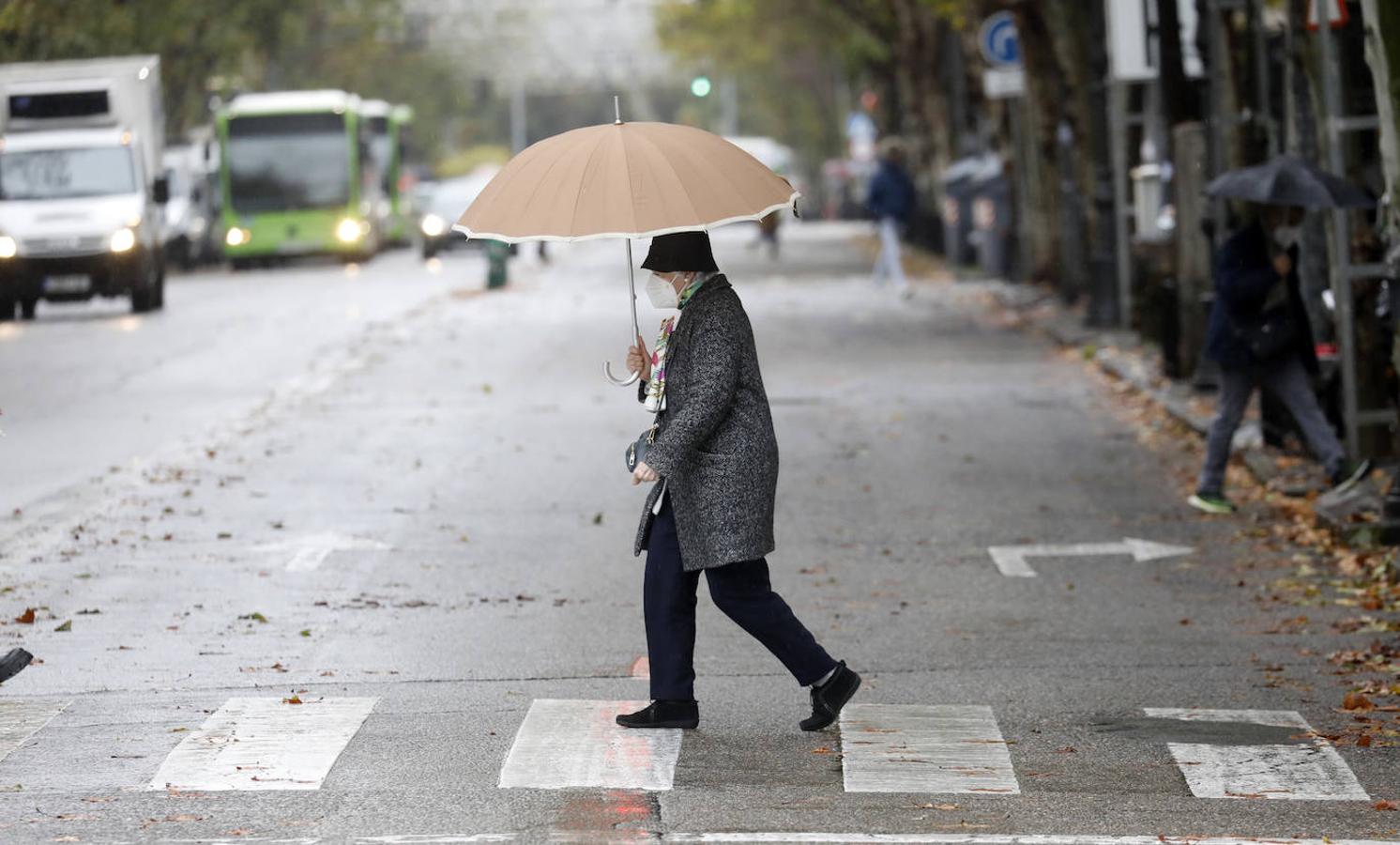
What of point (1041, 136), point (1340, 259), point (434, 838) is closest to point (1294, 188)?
point (1340, 259)

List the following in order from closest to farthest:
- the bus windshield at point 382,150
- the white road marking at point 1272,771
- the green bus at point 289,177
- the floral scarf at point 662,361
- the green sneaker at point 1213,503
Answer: the white road marking at point 1272,771
the floral scarf at point 662,361
the green sneaker at point 1213,503
the green bus at point 289,177
the bus windshield at point 382,150

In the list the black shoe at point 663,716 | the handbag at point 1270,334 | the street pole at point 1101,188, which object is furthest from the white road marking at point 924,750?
the street pole at point 1101,188

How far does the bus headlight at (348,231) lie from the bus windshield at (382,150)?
10.1 feet

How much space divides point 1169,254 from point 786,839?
654 inches

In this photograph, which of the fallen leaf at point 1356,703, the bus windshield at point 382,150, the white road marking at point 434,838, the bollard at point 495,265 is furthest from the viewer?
the bus windshield at point 382,150

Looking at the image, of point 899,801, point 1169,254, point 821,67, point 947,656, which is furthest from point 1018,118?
point 821,67

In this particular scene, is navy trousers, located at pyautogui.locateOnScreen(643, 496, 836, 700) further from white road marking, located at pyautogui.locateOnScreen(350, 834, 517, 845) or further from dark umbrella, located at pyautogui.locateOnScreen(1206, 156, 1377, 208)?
dark umbrella, located at pyautogui.locateOnScreen(1206, 156, 1377, 208)

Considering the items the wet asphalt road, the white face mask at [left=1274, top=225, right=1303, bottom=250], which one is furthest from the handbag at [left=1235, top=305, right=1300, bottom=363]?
the wet asphalt road

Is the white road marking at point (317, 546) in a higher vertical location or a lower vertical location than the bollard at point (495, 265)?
higher

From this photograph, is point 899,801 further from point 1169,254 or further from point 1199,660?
point 1169,254

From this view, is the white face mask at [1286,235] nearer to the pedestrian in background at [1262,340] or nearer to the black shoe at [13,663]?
the pedestrian in background at [1262,340]

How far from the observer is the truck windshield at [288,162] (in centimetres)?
4838

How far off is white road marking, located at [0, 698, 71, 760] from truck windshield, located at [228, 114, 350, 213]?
40.8 m

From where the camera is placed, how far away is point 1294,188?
1266cm
